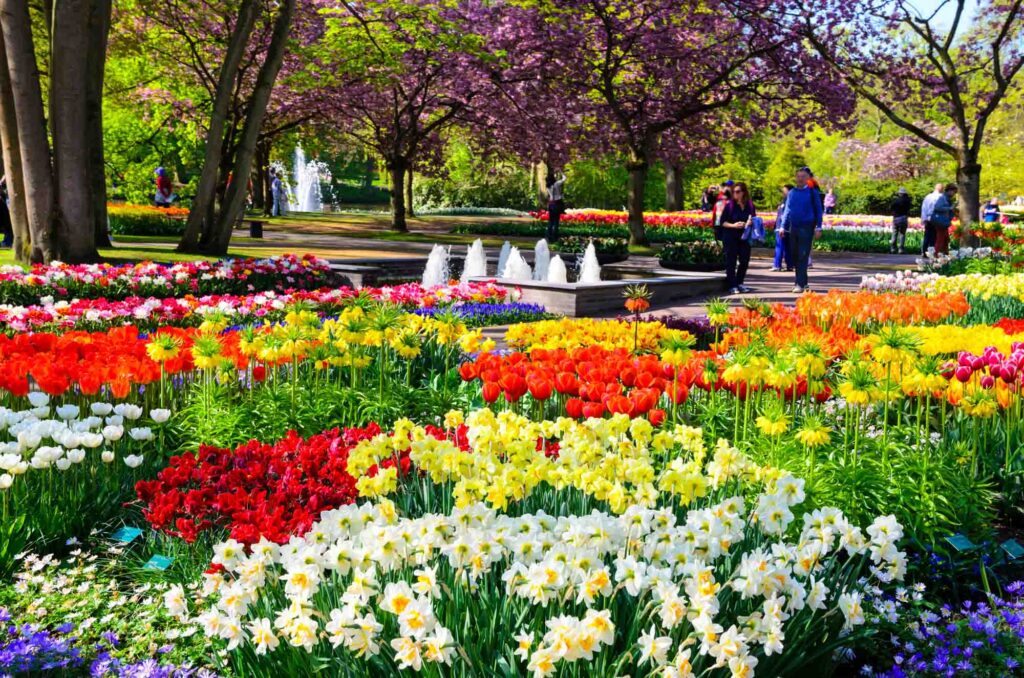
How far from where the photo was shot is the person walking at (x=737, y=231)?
16.1 m

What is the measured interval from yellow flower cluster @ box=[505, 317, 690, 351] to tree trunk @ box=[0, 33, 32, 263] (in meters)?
9.49

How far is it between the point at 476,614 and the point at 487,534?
0.73 ft

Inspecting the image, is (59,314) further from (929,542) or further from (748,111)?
(748,111)

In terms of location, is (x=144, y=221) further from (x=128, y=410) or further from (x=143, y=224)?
(x=128, y=410)

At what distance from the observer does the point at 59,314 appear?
9.27 m

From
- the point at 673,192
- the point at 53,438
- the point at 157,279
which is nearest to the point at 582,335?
the point at 53,438

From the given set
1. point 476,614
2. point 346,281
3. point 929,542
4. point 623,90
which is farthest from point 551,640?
point 623,90

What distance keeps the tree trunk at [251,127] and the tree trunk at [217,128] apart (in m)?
0.33

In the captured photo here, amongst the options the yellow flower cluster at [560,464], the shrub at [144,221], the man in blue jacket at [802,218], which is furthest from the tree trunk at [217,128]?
the yellow flower cluster at [560,464]

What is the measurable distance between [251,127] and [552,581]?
15.7m

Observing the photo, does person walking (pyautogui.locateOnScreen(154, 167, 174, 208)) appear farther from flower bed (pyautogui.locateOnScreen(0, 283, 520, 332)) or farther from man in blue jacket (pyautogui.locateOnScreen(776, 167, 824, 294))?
man in blue jacket (pyautogui.locateOnScreen(776, 167, 824, 294))

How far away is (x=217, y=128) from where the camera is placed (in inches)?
663

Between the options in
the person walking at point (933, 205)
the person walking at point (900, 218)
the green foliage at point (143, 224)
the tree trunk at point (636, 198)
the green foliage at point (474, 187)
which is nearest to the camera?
the person walking at point (933, 205)

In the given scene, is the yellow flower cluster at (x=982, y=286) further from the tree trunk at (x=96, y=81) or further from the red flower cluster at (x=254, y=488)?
the tree trunk at (x=96, y=81)
